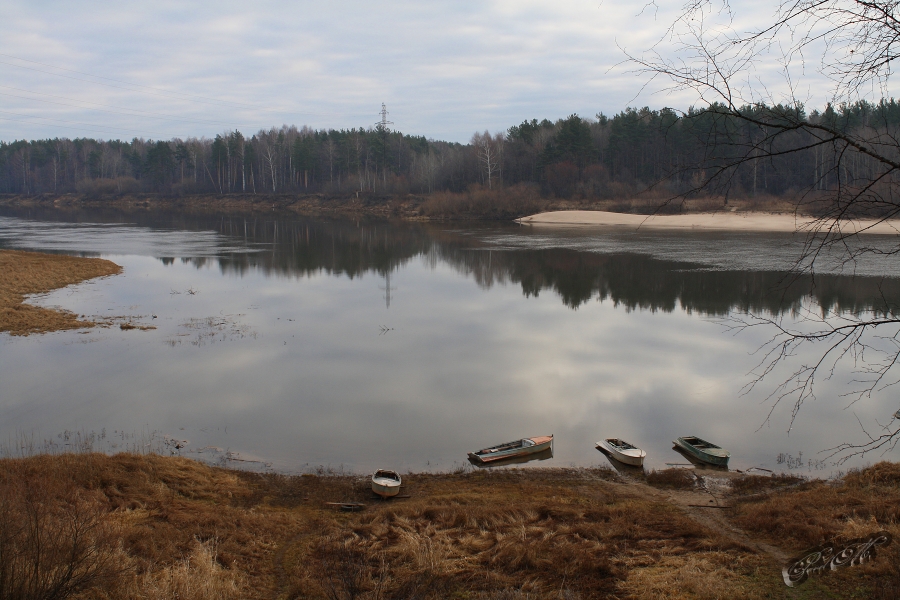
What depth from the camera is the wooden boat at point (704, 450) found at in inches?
439

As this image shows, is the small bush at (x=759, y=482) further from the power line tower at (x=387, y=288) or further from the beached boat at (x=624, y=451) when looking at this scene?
the power line tower at (x=387, y=288)

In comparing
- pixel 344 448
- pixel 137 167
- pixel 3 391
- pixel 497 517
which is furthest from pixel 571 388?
pixel 137 167

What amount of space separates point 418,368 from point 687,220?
5470 cm

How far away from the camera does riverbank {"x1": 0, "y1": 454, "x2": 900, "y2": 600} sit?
6008 millimetres

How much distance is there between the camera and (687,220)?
64000mm

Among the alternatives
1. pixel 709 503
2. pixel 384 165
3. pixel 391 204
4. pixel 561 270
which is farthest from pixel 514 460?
pixel 384 165

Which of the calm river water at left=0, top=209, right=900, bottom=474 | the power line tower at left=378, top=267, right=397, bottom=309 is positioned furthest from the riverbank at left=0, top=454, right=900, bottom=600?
the power line tower at left=378, top=267, right=397, bottom=309

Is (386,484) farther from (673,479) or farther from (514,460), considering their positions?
(673,479)

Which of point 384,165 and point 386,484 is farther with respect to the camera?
point 384,165

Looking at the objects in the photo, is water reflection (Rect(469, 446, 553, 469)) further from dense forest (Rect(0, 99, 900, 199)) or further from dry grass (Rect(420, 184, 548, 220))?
dry grass (Rect(420, 184, 548, 220))

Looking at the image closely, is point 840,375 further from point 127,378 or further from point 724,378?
point 127,378

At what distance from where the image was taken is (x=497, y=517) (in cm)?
856

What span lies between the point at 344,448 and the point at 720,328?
1394cm

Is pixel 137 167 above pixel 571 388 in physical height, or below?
above
